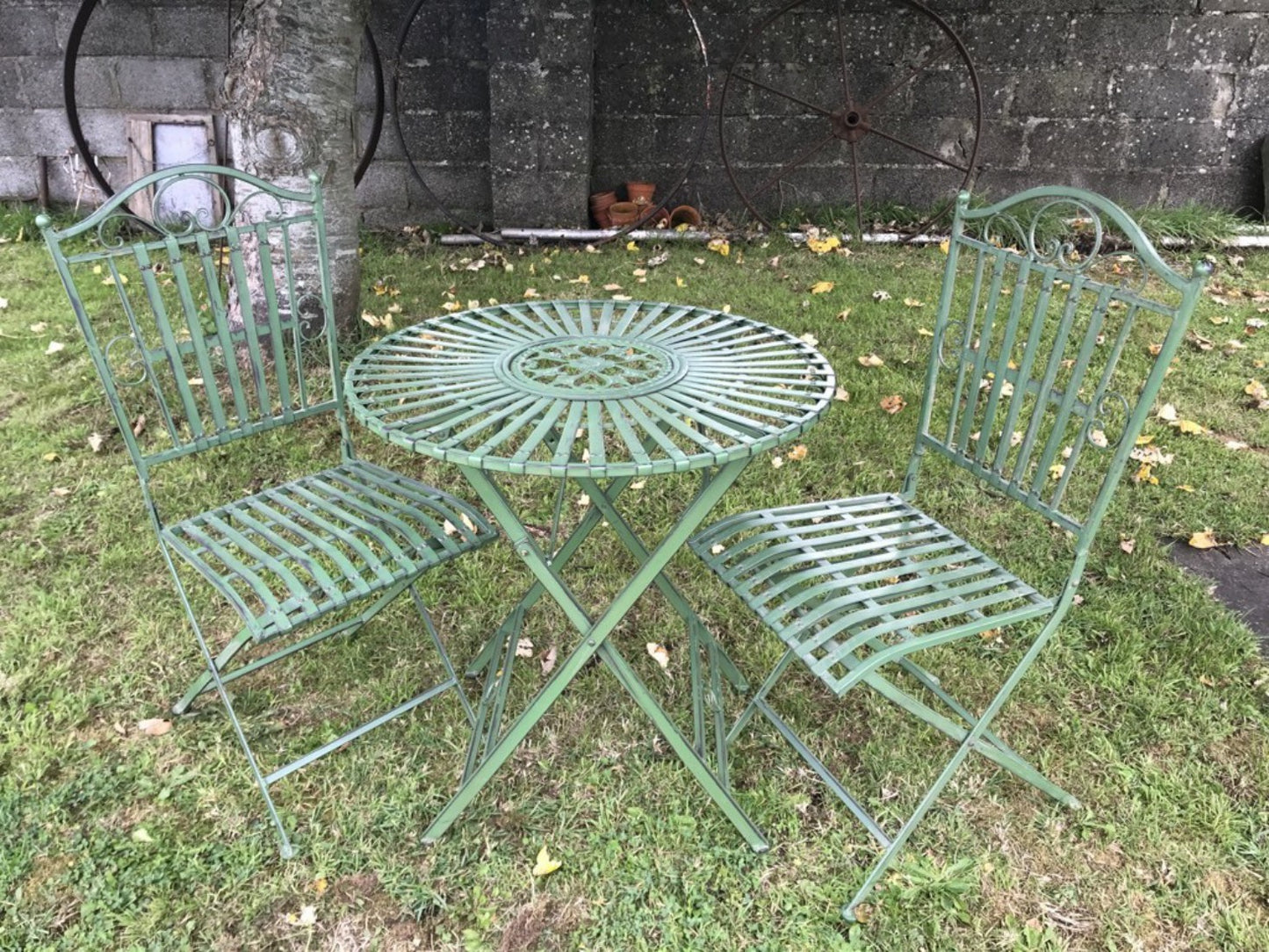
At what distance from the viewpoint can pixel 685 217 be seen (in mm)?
5418

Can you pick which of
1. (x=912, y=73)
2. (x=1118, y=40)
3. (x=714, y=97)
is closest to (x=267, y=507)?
(x=714, y=97)

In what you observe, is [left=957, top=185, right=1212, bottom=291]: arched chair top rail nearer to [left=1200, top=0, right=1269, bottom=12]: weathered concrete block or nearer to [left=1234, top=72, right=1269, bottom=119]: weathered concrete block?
[left=1200, top=0, right=1269, bottom=12]: weathered concrete block

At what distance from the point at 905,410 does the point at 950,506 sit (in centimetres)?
65

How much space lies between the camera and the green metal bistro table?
162 cm

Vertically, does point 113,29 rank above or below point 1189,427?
above

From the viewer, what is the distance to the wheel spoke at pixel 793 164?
206 inches

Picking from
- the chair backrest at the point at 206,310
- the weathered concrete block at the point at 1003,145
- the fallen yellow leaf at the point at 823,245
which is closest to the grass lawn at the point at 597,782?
the chair backrest at the point at 206,310

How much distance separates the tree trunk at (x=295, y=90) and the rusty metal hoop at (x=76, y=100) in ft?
4.90

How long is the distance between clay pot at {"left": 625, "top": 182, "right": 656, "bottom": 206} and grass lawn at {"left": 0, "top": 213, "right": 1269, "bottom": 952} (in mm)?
2852

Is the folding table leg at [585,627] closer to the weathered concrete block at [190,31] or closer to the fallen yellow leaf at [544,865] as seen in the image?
the fallen yellow leaf at [544,865]

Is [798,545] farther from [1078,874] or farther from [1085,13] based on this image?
[1085,13]

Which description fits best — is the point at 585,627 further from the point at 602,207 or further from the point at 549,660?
the point at 602,207

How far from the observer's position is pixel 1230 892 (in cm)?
175

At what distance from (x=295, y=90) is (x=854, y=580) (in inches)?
107
